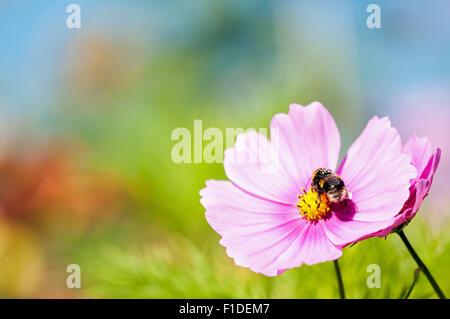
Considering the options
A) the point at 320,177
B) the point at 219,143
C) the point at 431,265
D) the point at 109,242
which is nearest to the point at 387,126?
the point at 320,177

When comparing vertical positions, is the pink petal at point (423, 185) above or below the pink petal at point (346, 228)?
above

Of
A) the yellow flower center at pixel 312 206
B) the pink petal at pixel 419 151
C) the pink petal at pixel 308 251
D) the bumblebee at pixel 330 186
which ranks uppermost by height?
the pink petal at pixel 419 151
